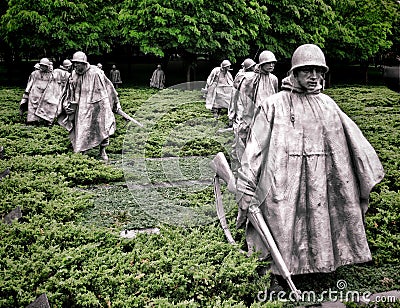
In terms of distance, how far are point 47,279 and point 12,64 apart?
1257 inches

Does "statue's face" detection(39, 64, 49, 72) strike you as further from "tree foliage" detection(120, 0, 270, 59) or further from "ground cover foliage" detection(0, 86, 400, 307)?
"tree foliage" detection(120, 0, 270, 59)

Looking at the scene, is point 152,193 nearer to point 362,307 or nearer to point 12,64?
point 362,307

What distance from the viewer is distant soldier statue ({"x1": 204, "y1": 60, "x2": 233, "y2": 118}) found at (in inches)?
673

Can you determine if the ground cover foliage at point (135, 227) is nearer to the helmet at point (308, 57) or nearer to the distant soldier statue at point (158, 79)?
the helmet at point (308, 57)

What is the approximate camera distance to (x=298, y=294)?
13.5 feet

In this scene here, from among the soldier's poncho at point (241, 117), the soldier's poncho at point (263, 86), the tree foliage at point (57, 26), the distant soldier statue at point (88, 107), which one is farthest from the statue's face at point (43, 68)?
the tree foliage at point (57, 26)

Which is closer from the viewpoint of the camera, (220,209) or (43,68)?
(220,209)

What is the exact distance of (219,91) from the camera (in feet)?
56.5

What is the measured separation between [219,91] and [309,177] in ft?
42.9


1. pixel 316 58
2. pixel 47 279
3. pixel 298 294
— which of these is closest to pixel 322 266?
pixel 298 294

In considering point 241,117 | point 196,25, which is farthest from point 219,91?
point 196,25

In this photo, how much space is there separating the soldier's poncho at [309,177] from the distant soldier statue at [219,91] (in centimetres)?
1242

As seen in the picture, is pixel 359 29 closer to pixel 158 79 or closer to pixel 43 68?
pixel 158 79

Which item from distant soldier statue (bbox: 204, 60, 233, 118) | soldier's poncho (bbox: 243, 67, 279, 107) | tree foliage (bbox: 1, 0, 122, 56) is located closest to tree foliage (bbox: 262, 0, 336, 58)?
tree foliage (bbox: 1, 0, 122, 56)
